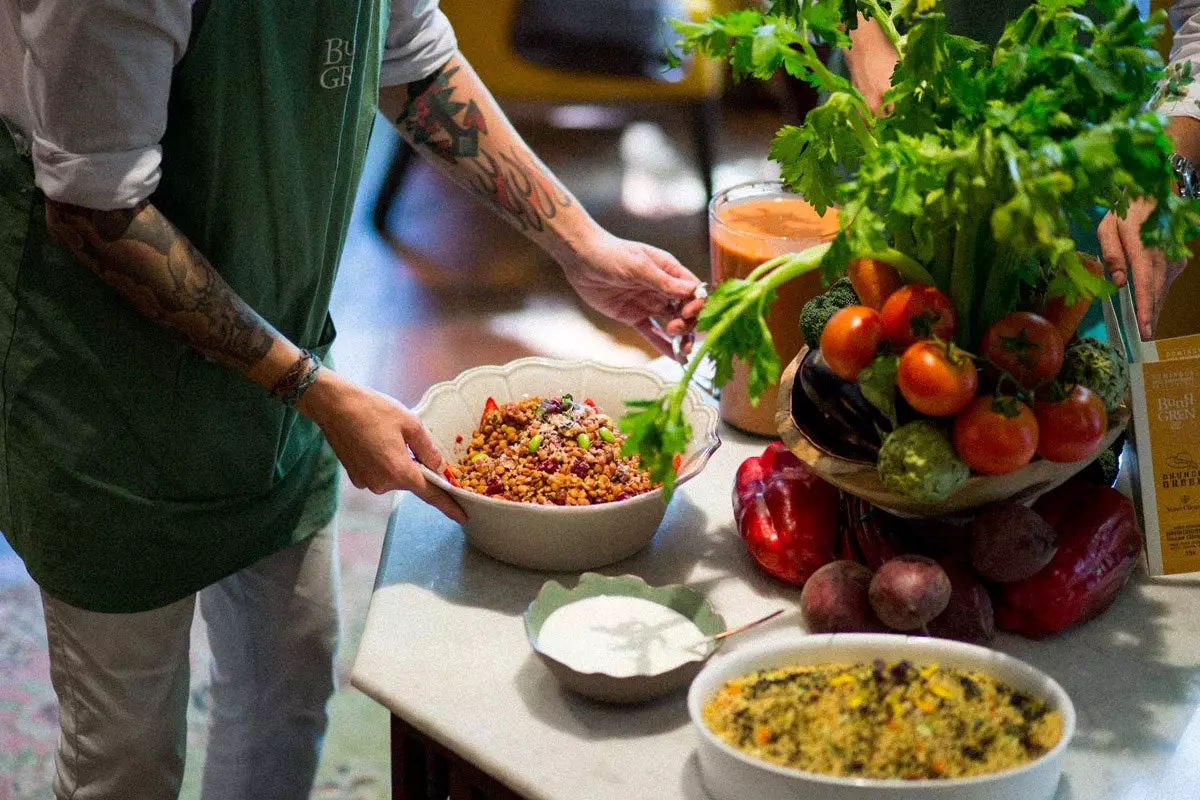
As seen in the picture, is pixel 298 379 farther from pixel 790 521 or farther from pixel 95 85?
pixel 790 521

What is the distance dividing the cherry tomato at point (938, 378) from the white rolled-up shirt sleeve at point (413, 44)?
0.80m

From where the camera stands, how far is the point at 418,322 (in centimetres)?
383

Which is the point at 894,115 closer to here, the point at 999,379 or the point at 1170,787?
the point at 999,379

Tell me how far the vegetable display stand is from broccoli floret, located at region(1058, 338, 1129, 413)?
45mm

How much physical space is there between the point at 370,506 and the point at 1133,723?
7.00ft

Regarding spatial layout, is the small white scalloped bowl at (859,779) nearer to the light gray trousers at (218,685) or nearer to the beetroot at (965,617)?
the beetroot at (965,617)

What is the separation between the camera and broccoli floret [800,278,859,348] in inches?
57.5

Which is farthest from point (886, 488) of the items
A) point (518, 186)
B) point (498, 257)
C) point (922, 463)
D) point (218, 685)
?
point (498, 257)

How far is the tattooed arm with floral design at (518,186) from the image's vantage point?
1.74 m

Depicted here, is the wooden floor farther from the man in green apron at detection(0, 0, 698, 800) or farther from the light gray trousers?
the man in green apron at detection(0, 0, 698, 800)

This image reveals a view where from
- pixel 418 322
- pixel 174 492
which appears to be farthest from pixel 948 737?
pixel 418 322

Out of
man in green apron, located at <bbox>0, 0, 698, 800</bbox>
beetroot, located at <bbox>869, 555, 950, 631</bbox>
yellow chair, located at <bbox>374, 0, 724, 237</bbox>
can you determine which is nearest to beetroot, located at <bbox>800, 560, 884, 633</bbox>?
beetroot, located at <bbox>869, 555, 950, 631</bbox>

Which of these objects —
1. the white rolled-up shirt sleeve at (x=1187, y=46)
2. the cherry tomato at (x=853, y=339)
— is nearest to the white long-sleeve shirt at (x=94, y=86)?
the cherry tomato at (x=853, y=339)

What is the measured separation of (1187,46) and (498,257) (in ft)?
9.07
